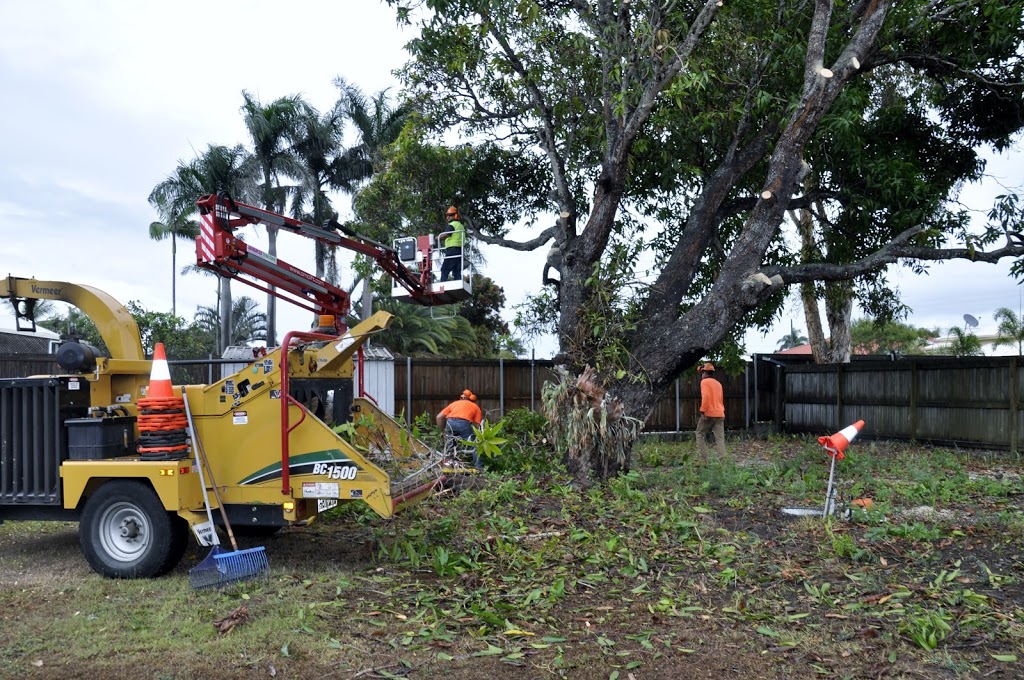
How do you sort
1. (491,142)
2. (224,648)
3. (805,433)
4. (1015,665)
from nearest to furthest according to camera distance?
1. (1015,665)
2. (224,648)
3. (491,142)
4. (805,433)

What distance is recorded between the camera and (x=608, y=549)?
7.64 m

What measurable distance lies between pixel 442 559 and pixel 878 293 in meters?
12.5

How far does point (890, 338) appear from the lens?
143 ft

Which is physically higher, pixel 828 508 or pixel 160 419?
pixel 160 419

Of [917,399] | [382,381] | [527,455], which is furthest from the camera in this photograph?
[382,381]

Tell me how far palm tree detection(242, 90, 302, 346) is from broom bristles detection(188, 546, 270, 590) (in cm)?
2196

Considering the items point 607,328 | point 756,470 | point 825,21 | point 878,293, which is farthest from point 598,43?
point 878,293

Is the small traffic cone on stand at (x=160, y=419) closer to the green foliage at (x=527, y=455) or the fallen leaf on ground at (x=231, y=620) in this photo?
the fallen leaf on ground at (x=231, y=620)

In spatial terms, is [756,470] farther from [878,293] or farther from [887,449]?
[878,293]

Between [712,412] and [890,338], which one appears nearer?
[712,412]

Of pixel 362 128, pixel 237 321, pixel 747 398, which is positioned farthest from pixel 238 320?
pixel 747 398

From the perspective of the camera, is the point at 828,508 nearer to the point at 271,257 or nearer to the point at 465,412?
the point at 465,412

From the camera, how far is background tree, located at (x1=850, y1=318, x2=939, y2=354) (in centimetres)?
4234

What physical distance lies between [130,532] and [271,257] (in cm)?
288
